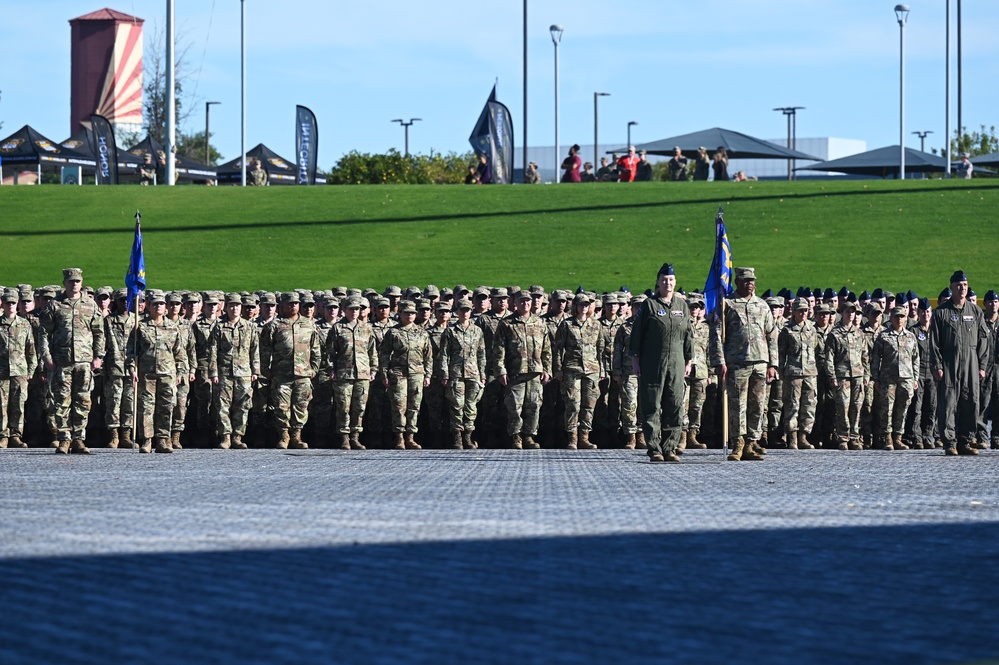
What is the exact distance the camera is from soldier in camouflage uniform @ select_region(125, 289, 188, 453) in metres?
17.9

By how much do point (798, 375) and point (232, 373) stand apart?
6.65 meters

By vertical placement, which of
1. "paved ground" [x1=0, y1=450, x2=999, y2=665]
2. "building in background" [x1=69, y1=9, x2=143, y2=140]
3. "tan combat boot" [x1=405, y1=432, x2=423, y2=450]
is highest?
"building in background" [x1=69, y1=9, x2=143, y2=140]

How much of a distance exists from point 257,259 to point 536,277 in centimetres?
586

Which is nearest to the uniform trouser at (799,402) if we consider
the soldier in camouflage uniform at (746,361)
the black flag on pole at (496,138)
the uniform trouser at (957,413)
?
the uniform trouser at (957,413)

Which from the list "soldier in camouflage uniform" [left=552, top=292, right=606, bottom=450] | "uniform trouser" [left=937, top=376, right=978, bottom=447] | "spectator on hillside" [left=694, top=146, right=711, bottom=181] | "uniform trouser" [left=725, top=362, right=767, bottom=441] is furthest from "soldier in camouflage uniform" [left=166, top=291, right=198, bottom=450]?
"spectator on hillside" [left=694, top=146, right=711, bottom=181]

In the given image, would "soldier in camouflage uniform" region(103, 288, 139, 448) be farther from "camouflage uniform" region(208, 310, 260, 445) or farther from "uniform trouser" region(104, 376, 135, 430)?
"camouflage uniform" region(208, 310, 260, 445)

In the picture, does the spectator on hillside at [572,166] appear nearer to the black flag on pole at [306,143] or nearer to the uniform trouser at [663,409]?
the black flag on pole at [306,143]

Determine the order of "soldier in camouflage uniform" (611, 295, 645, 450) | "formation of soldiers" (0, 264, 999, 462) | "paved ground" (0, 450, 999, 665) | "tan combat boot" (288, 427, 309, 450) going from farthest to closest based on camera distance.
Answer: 1. "tan combat boot" (288, 427, 309, 450)
2. "soldier in camouflage uniform" (611, 295, 645, 450)
3. "formation of soldiers" (0, 264, 999, 462)
4. "paved ground" (0, 450, 999, 665)

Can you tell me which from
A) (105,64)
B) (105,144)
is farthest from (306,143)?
(105,64)

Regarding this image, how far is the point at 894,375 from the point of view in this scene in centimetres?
1973

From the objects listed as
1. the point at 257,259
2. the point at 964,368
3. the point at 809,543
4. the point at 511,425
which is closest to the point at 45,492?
the point at 809,543

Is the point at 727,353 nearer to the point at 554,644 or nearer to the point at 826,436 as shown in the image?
the point at 826,436

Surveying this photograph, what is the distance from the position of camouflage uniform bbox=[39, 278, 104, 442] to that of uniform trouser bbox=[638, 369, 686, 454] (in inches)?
239

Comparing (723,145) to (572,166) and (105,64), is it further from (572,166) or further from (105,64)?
(105,64)
